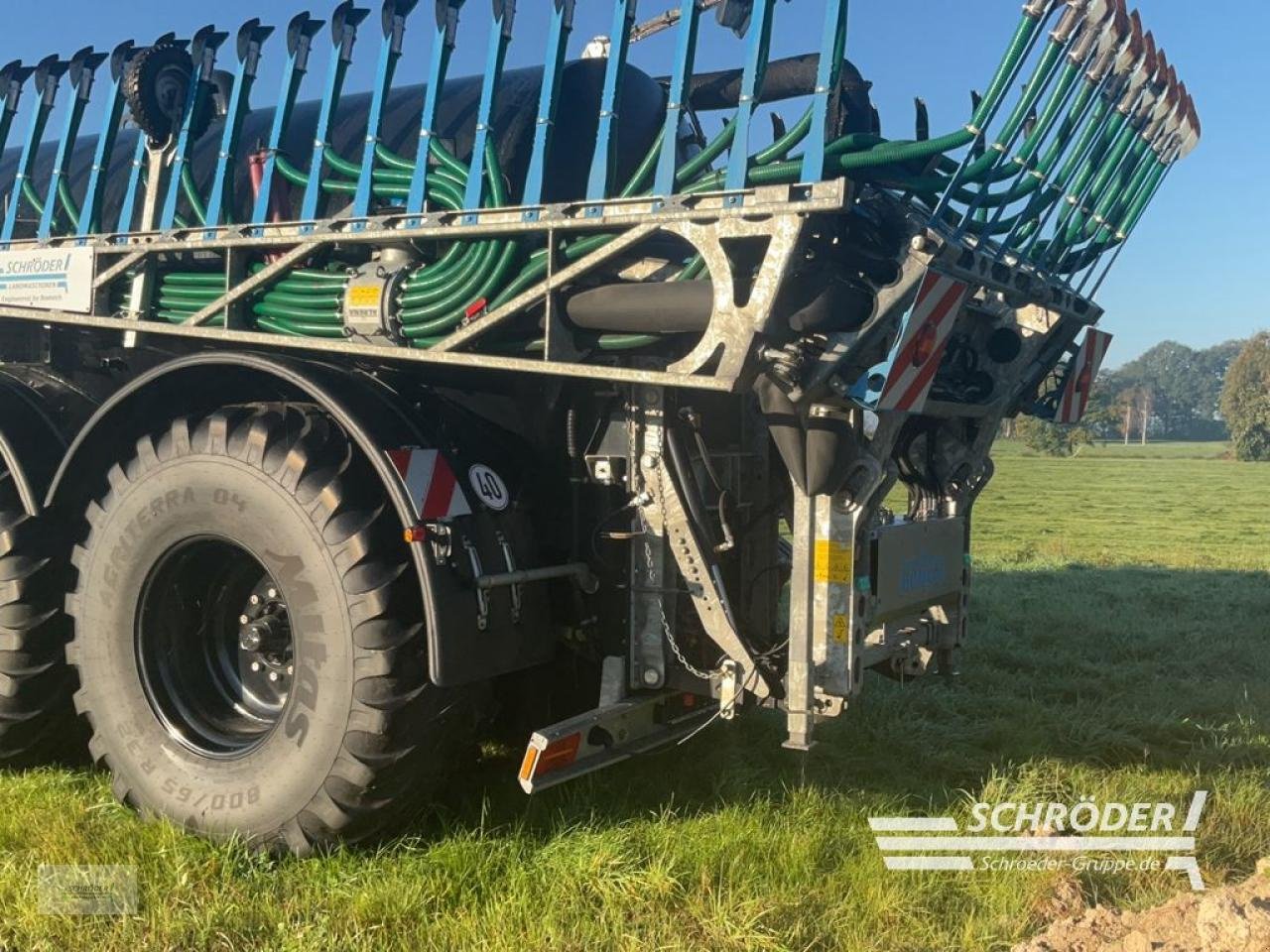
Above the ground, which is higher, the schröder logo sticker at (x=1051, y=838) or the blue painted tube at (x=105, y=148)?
the blue painted tube at (x=105, y=148)

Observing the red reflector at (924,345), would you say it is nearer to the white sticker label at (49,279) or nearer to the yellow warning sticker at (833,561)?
the yellow warning sticker at (833,561)

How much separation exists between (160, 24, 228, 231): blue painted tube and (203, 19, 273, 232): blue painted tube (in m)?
0.09

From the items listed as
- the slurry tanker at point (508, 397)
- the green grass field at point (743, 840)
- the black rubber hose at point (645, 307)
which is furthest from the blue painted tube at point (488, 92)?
the green grass field at point (743, 840)

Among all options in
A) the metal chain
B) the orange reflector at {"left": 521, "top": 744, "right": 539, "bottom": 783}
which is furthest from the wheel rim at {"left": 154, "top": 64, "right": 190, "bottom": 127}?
the orange reflector at {"left": 521, "top": 744, "right": 539, "bottom": 783}

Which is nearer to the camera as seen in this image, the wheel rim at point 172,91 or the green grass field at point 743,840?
the green grass field at point 743,840

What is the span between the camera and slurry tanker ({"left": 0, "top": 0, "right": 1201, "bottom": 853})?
115 inches

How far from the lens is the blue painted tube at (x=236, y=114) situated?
12.4 feet

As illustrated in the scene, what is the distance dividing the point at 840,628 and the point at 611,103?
167 centimetres

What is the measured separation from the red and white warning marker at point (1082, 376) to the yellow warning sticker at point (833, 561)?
6.04 feet

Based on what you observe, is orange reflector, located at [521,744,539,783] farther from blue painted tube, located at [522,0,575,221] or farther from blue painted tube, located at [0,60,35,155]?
blue painted tube, located at [0,60,35,155]

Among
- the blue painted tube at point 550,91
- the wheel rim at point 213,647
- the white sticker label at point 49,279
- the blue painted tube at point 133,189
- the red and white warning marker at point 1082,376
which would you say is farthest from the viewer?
the red and white warning marker at point 1082,376

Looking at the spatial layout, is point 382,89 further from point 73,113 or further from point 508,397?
point 73,113

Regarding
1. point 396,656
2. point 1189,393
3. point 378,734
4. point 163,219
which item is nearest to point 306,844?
point 378,734

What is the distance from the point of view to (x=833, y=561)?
3043 millimetres
